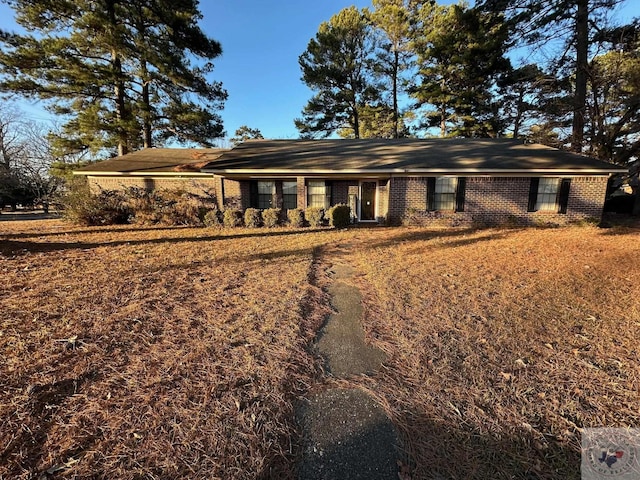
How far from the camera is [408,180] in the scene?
1134 cm

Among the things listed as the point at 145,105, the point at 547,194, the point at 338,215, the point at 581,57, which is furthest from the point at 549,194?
the point at 145,105

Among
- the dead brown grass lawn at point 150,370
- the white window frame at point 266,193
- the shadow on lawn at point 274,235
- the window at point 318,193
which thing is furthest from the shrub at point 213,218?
the dead brown grass lawn at point 150,370

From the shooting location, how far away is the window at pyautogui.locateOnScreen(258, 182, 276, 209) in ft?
42.3

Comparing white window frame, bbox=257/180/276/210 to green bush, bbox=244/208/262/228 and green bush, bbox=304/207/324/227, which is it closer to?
green bush, bbox=244/208/262/228

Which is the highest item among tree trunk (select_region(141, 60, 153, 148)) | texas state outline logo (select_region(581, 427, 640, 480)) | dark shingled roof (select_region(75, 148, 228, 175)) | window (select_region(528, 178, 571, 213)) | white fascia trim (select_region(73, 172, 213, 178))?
tree trunk (select_region(141, 60, 153, 148))

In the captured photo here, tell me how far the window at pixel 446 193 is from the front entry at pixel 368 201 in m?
2.51

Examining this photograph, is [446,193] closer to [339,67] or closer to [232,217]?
[232,217]

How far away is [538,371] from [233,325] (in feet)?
10.6

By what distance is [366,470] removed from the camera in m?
1.73

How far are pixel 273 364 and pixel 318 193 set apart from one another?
35.0 feet

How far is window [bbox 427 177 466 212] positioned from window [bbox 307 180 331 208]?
14.3ft

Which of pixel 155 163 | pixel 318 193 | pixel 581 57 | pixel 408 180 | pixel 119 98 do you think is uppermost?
pixel 581 57

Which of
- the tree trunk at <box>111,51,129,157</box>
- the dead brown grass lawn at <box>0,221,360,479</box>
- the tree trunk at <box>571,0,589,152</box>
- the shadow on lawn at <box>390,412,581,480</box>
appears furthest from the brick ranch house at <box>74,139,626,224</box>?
the shadow on lawn at <box>390,412,581,480</box>

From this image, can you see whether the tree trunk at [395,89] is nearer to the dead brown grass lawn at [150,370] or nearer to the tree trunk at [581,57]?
the tree trunk at [581,57]
